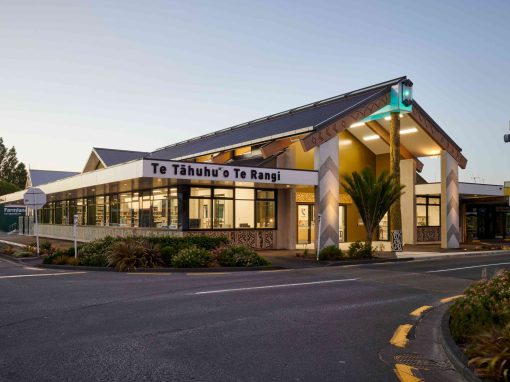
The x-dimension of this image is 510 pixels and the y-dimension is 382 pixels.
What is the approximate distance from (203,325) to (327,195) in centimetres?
1685

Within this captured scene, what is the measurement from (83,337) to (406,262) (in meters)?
16.5

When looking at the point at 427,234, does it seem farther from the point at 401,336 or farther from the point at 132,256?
the point at 401,336

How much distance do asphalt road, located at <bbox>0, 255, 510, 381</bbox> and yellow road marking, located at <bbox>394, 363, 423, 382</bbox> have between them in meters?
0.12

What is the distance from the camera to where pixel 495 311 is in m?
7.01

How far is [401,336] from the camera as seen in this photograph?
25.0 ft

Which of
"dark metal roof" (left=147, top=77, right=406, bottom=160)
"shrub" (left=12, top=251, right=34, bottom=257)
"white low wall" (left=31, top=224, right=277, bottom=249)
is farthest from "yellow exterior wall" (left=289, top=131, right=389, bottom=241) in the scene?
"shrub" (left=12, top=251, right=34, bottom=257)

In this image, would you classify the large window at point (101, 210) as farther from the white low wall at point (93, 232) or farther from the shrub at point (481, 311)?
the shrub at point (481, 311)

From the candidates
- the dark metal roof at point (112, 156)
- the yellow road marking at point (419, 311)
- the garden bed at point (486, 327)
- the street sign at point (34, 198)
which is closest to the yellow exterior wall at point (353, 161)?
the street sign at point (34, 198)

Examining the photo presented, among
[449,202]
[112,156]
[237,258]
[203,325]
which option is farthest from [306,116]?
[203,325]

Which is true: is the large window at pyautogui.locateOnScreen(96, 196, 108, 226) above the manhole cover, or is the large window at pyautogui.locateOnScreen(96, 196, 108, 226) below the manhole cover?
above

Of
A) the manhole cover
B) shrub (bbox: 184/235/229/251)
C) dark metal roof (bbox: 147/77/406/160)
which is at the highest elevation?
dark metal roof (bbox: 147/77/406/160)

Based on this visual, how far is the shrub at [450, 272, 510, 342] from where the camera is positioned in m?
6.79

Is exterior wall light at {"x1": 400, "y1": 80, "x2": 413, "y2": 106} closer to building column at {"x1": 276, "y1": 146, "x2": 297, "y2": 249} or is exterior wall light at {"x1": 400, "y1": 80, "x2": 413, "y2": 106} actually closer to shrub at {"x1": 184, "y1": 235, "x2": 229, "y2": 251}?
building column at {"x1": 276, "y1": 146, "x2": 297, "y2": 249}

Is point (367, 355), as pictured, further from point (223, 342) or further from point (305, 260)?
point (305, 260)
